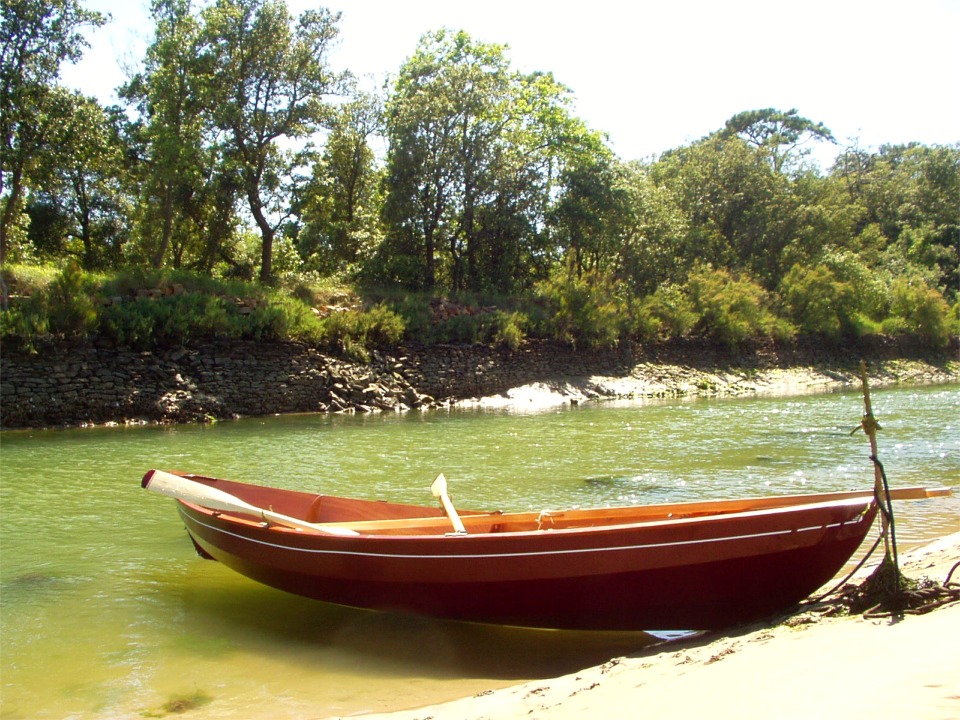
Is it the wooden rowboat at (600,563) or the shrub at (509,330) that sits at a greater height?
the shrub at (509,330)

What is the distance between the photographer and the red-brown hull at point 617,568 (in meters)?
4.90

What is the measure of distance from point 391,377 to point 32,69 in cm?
1266

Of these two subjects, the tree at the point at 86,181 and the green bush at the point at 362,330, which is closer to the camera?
the tree at the point at 86,181

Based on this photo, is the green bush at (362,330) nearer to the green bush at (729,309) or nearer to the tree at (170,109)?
the tree at (170,109)

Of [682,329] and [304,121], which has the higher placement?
[304,121]

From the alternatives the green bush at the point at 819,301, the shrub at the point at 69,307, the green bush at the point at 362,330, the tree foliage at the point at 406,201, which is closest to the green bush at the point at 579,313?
the tree foliage at the point at 406,201

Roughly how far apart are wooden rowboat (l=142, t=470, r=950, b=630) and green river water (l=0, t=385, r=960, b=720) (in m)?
0.32

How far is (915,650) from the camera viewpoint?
373cm

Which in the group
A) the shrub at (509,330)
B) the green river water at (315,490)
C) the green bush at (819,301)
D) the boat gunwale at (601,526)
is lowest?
the green river water at (315,490)

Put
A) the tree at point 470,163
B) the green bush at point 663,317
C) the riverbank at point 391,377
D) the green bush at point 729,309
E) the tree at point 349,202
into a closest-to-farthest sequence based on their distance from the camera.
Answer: the riverbank at point 391,377 → the tree at point 470,163 → the tree at point 349,202 → the green bush at point 663,317 → the green bush at point 729,309

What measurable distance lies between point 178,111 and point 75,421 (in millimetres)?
10506

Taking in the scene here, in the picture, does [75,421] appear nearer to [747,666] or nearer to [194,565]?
[194,565]

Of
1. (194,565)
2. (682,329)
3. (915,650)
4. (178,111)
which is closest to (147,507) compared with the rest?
(194,565)

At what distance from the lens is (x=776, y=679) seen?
12.1 ft
